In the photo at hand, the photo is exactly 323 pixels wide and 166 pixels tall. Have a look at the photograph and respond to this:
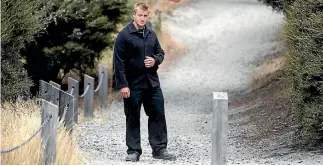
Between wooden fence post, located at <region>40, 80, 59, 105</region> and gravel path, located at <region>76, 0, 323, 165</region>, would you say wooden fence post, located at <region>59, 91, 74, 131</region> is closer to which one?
wooden fence post, located at <region>40, 80, 59, 105</region>

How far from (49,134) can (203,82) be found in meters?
15.7

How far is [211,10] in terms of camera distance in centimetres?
3722

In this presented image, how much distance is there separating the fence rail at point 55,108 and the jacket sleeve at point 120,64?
0.82 meters

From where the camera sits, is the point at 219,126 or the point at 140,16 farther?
the point at 140,16

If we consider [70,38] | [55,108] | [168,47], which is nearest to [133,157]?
[55,108]

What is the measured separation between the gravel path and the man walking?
55 centimetres

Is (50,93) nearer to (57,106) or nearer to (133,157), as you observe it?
(133,157)

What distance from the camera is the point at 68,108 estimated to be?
11.5 meters

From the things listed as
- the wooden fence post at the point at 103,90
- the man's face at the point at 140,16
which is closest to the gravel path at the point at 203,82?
the wooden fence post at the point at 103,90

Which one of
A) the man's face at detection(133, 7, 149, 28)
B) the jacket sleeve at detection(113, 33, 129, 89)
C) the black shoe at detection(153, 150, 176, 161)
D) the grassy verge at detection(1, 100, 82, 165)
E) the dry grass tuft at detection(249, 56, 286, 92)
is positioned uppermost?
the man's face at detection(133, 7, 149, 28)

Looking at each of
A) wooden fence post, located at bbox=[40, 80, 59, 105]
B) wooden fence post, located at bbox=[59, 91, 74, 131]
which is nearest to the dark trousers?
wooden fence post, located at bbox=[59, 91, 74, 131]

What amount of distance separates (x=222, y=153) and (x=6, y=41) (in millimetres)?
3079

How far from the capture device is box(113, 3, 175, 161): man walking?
994 centimetres

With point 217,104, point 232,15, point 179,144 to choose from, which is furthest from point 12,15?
point 232,15
